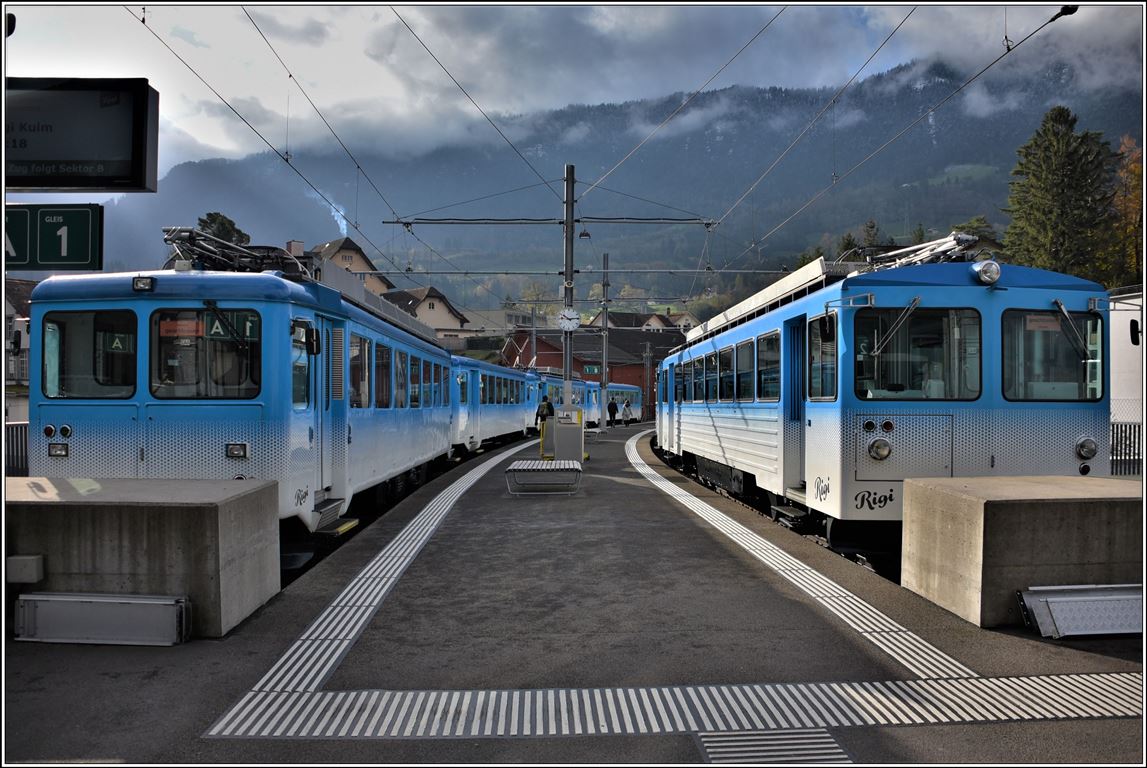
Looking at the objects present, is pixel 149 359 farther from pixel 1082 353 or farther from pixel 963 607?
pixel 1082 353

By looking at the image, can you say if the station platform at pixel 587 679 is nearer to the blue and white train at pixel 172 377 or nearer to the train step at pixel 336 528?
the train step at pixel 336 528

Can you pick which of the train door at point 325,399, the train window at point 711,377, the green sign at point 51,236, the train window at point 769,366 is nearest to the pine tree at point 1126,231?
the train window at point 711,377

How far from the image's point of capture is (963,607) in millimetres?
5891

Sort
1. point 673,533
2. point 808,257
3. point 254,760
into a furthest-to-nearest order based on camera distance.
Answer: point 808,257, point 673,533, point 254,760

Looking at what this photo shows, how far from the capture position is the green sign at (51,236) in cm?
570

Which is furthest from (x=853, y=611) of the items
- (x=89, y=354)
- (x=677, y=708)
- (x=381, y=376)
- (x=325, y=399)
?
(x=381, y=376)

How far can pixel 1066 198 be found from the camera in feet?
180

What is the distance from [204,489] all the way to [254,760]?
2.73 meters

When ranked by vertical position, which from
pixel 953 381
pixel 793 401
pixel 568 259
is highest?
pixel 568 259

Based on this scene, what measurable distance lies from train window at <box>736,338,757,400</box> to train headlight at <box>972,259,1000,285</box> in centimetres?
368

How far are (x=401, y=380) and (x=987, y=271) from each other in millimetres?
8304

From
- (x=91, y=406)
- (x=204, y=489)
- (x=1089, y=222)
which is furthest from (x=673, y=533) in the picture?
(x=1089, y=222)

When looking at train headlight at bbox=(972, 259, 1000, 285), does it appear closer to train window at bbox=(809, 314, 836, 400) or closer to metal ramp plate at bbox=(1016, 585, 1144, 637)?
train window at bbox=(809, 314, 836, 400)

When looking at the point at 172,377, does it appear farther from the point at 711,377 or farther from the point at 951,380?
the point at 711,377
